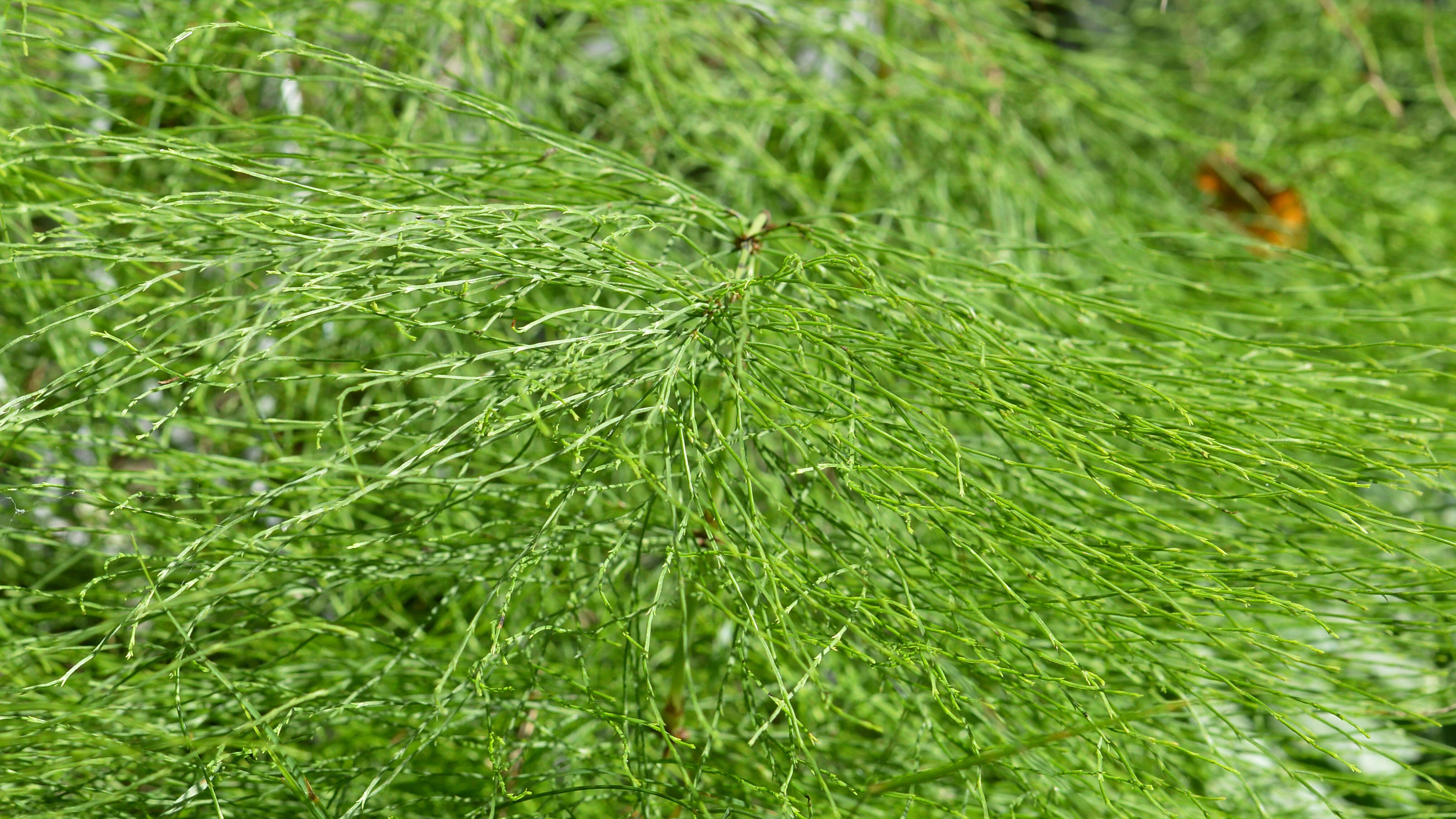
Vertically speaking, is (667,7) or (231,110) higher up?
(667,7)

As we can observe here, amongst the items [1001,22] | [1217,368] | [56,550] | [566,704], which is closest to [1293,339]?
[1217,368]

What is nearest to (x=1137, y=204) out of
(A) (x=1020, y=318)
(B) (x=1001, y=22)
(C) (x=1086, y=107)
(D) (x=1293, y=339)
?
(C) (x=1086, y=107)

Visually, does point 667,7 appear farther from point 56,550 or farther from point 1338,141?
point 1338,141

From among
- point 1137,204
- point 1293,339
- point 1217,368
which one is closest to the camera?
point 1217,368

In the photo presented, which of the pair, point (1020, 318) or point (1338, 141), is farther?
point (1338, 141)

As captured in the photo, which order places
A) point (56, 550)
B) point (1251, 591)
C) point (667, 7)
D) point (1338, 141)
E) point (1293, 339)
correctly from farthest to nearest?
point (1338, 141)
point (667, 7)
point (56, 550)
point (1293, 339)
point (1251, 591)

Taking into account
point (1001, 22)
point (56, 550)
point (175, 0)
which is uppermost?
point (1001, 22)

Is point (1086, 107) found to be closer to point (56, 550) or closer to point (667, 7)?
point (667, 7)
